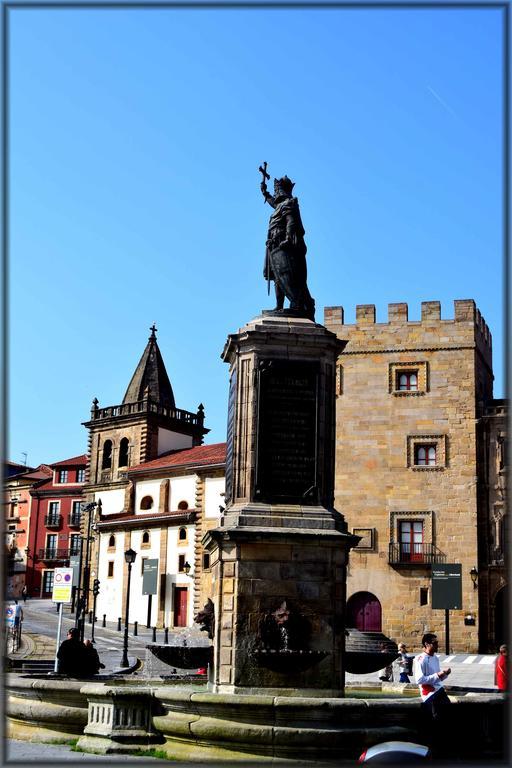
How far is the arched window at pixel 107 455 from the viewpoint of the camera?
269 feet

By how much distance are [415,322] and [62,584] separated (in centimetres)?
3072

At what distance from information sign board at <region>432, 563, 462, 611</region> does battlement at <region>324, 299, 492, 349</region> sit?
51.4 ft

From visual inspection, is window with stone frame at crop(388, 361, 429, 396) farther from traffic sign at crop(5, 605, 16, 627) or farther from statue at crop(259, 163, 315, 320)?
statue at crop(259, 163, 315, 320)

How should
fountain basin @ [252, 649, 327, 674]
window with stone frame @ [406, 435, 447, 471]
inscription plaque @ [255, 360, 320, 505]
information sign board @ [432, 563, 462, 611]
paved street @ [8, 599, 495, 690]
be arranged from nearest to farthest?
fountain basin @ [252, 649, 327, 674], inscription plaque @ [255, 360, 320, 505], paved street @ [8, 599, 495, 690], information sign board @ [432, 563, 462, 611], window with stone frame @ [406, 435, 447, 471]

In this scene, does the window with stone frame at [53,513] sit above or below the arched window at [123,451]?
below

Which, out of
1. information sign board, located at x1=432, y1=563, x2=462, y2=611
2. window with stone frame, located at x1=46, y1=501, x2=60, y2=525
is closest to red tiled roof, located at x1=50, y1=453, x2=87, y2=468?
window with stone frame, located at x1=46, y1=501, x2=60, y2=525

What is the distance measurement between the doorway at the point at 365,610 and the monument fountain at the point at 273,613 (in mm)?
37412

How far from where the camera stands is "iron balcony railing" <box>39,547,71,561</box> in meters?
87.8

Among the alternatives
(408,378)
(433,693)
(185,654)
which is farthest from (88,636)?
(433,693)

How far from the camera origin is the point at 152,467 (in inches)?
2918

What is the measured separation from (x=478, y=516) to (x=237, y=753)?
42034 mm

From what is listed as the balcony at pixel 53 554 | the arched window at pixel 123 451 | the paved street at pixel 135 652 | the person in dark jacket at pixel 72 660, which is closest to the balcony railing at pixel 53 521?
the balcony at pixel 53 554

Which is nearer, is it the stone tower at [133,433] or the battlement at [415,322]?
the battlement at [415,322]

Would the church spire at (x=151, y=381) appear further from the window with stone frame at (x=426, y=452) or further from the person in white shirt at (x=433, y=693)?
the person in white shirt at (x=433, y=693)
